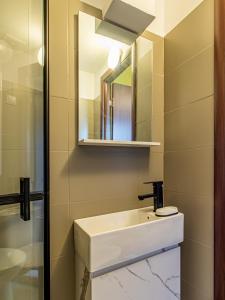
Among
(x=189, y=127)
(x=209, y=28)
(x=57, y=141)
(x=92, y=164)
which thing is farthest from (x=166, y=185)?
(x=209, y=28)

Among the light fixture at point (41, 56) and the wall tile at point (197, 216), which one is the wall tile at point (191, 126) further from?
the light fixture at point (41, 56)

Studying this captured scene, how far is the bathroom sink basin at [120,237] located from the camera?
2.65ft

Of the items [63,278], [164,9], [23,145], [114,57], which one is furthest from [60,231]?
[164,9]

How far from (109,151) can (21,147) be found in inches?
18.2

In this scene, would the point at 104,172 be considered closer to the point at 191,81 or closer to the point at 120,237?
the point at 120,237

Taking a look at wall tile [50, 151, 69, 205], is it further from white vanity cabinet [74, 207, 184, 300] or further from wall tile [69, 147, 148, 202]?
white vanity cabinet [74, 207, 184, 300]

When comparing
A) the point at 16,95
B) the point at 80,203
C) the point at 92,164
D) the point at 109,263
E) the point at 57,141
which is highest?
the point at 16,95

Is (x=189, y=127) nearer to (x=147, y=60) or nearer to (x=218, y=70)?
(x=218, y=70)

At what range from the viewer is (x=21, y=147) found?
2.93ft

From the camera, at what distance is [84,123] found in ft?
3.42

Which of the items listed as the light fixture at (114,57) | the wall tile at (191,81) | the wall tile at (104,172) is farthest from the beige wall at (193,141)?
the light fixture at (114,57)

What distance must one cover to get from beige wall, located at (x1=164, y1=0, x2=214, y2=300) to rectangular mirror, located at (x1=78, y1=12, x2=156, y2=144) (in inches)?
6.6

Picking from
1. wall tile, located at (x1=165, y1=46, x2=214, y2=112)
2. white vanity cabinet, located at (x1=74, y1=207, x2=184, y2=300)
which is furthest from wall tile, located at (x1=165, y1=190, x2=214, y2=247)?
wall tile, located at (x1=165, y1=46, x2=214, y2=112)

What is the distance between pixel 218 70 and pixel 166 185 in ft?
2.42
